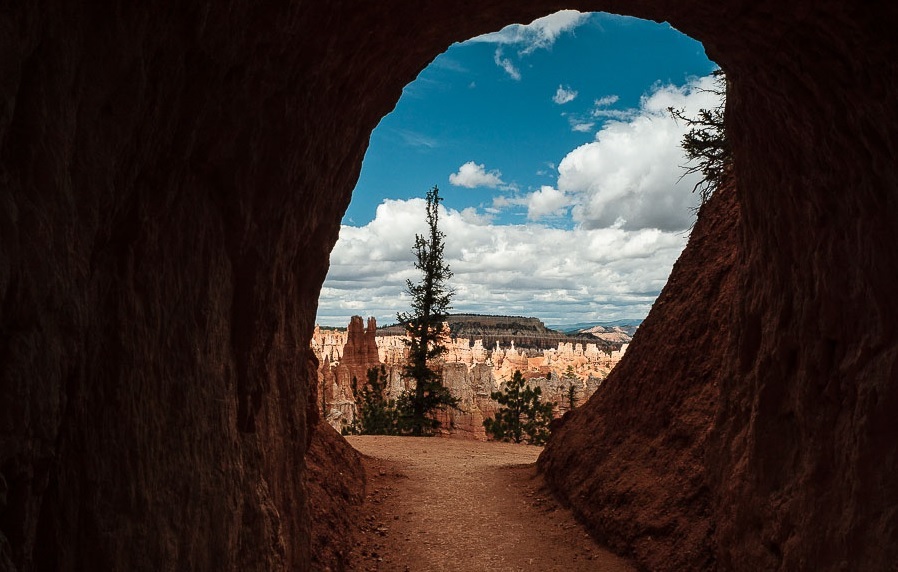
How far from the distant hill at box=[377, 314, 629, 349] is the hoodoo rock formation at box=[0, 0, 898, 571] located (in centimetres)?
13473

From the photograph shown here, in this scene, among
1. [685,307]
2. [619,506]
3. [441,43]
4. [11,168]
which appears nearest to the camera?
[11,168]

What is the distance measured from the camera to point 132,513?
311cm

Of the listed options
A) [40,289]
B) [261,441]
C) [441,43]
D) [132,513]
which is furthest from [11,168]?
[441,43]

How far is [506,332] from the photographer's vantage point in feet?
513

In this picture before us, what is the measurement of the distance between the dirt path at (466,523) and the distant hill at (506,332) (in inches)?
4988

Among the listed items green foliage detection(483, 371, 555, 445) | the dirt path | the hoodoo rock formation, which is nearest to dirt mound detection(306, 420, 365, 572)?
the dirt path

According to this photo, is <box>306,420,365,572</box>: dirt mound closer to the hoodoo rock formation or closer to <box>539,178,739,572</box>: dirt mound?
the hoodoo rock formation

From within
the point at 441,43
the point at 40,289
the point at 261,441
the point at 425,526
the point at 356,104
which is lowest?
the point at 425,526

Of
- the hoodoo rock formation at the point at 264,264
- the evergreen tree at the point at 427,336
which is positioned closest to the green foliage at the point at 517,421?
the evergreen tree at the point at 427,336

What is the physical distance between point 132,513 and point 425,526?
8052 mm

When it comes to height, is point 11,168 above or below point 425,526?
above

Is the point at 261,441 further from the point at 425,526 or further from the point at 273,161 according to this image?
the point at 425,526

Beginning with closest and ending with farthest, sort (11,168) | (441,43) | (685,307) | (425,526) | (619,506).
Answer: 1. (11,168)
2. (441,43)
3. (619,506)
4. (425,526)
5. (685,307)

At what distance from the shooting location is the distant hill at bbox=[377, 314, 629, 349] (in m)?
148
